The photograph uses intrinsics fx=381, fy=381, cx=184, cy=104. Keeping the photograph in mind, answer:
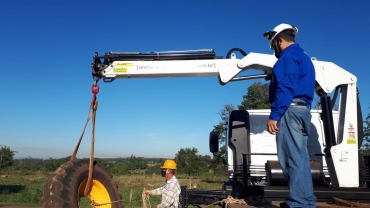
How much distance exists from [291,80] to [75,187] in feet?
9.47

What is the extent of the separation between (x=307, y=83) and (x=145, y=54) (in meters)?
3.79

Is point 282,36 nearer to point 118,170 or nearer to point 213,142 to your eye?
point 213,142

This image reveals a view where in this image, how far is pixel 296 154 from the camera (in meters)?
3.36

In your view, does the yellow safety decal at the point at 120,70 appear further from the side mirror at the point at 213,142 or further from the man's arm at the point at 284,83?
the man's arm at the point at 284,83

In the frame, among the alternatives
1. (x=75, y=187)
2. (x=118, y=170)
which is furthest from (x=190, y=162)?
(x=75, y=187)

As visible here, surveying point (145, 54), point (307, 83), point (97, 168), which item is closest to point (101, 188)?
point (97, 168)

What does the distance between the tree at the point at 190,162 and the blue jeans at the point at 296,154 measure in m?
55.4

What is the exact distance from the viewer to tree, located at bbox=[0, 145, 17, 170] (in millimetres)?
71750

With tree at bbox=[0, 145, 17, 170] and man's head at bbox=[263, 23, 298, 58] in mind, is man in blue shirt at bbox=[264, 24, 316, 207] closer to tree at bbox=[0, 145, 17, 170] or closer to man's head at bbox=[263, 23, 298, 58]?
man's head at bbox=[263, 23, 298, 58]

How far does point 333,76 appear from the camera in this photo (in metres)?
6.20

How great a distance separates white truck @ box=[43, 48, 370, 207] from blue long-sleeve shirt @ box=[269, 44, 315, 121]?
1.91 m

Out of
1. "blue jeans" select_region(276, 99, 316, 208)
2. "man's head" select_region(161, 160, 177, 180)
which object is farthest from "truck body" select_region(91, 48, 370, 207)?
"blue jeans" select_region(276, 99, 316, 208)

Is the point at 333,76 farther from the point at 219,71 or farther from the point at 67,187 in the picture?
the point at 67,187

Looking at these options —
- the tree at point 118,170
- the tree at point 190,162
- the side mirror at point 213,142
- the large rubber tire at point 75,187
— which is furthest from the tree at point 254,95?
the tree at point 118,170
